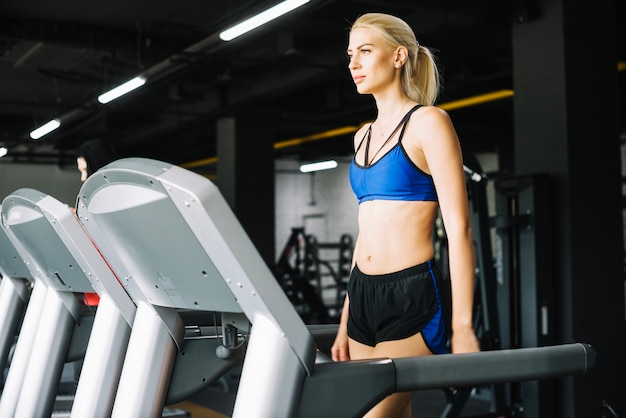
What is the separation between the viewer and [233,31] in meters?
6.14

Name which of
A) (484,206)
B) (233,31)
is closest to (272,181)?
(233,31)

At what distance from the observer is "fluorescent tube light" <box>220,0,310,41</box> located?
5.45 meters

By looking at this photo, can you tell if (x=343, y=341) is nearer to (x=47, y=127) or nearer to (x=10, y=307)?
(x=10, y=307)

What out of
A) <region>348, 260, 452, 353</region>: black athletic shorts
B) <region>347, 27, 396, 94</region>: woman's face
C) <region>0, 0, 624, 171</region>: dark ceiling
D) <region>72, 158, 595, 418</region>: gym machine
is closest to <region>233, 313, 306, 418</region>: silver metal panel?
<region>72, 158, 595, 418</region>: gym machine

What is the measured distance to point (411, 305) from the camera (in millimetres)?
1784

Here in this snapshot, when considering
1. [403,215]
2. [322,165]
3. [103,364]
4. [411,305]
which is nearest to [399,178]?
[403,215]

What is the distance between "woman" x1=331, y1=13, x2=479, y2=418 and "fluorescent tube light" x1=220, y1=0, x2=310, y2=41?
3.61 m

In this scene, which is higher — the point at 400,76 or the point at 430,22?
the point at 430,22

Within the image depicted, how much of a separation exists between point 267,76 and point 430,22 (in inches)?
128

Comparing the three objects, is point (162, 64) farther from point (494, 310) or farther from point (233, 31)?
point (494, 310)

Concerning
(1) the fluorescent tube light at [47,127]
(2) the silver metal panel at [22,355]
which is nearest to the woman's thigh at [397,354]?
(2) the silver metal panel at [22,355]

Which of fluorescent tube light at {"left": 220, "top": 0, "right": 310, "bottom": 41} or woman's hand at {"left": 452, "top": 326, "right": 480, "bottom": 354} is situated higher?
fluorescent tube light at {"left": 220, "top": 0, "right": 310, "bottom": 41}

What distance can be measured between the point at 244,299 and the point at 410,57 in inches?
32.7

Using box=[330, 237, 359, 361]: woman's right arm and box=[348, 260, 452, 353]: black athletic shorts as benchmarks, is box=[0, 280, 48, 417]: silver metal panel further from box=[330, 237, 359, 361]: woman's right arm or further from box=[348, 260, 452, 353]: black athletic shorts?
box=[348, 260, 452, 353]: black athletic shorts
